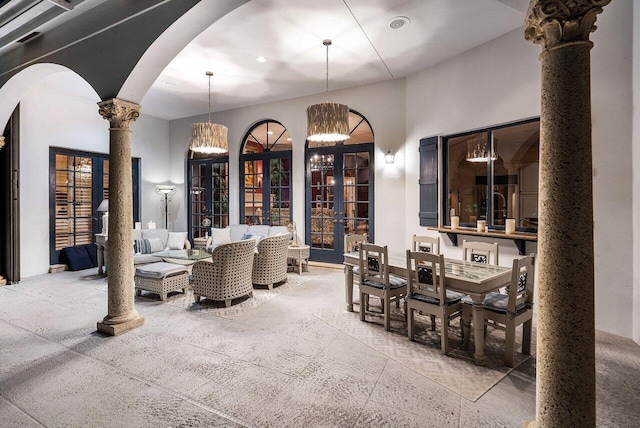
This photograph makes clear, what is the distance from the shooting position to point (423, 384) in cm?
253

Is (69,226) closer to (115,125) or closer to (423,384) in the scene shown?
(115,125)

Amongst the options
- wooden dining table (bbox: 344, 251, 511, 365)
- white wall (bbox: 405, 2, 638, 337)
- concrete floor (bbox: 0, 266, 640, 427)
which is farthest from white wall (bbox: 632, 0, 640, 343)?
wooden dining table (bbox: 344, 251, 511, 365)

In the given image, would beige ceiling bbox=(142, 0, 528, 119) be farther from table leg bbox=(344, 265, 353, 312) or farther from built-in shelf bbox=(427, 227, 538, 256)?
table leg bbox=(344, 265, 353, 312)

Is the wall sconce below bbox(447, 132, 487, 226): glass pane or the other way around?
the other way around

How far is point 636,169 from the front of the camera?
127 inches

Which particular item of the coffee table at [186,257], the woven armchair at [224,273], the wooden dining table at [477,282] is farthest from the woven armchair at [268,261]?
the wooden dining table at [477,282]

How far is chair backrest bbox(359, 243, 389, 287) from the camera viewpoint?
11.7 ft

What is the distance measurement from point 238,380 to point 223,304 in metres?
1.99

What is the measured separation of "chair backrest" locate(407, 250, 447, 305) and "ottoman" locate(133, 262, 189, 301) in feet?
11.1

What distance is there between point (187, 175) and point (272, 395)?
750 cm

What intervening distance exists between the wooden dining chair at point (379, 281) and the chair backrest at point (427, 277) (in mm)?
349

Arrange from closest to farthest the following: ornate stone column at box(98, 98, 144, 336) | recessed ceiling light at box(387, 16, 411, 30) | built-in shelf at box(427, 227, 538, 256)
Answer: ornate stone column at box(98, 98, 144, 336)
recessed ceiling light at box(387, 16, 411, 30)
built-in shelf at box(427, 227, 538, 256)

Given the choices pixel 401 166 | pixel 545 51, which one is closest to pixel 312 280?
pixel 401 166

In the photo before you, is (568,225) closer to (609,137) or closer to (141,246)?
(609,137)
